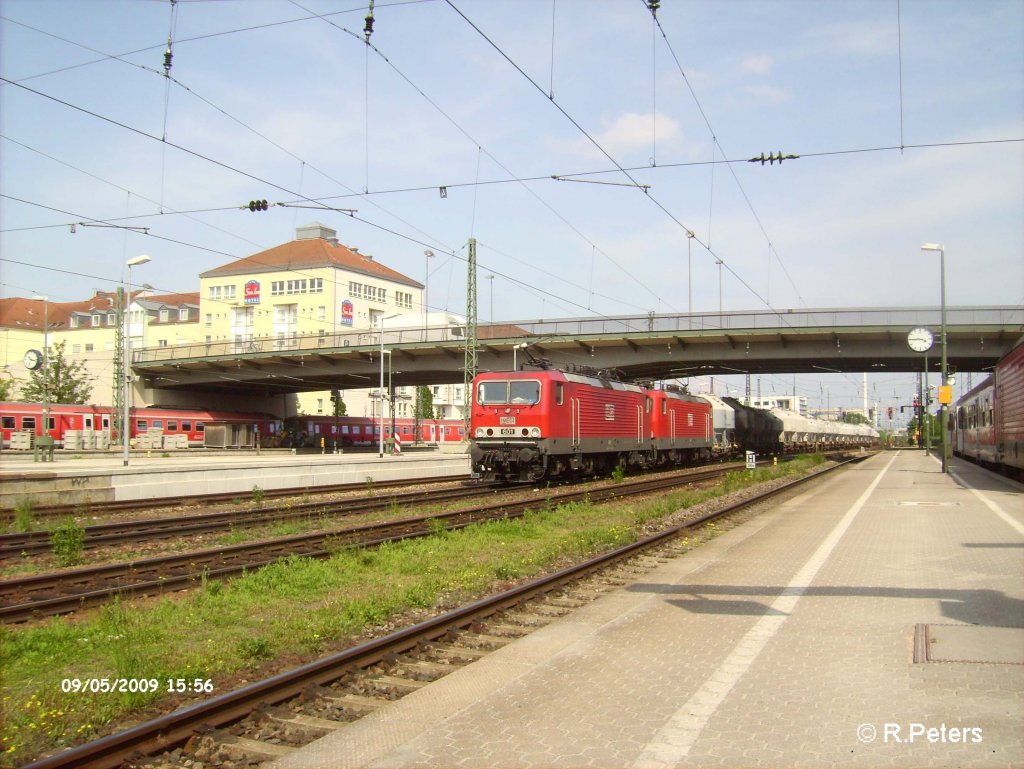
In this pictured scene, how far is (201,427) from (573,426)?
3875cm

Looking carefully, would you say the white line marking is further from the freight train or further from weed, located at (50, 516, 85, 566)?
the freight train

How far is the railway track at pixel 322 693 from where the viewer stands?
486 cm

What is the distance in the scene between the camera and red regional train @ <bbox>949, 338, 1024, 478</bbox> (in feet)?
74.7

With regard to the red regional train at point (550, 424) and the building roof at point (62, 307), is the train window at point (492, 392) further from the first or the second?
the building roof at point (62, 307)

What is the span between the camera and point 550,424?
23.5 m

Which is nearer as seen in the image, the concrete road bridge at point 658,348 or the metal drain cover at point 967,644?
the metal drain cover at point 967,644

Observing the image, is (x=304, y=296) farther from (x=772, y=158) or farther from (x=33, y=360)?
(x=772, y=158)

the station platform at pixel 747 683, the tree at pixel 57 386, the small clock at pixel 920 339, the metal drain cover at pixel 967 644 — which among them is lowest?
the station platform at pixel 747 683

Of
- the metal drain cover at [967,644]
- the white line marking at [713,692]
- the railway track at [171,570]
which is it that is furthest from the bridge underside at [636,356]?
the metal drain cover at [967,644]

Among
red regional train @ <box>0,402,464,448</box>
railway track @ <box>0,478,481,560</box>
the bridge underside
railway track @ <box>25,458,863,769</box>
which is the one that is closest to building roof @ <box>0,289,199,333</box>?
red regional train @ <box>0,402,464,448</box>

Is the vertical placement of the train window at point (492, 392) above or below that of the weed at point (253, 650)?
above

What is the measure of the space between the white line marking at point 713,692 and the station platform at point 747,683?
16mm

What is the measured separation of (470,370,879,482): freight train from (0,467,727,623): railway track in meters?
6.88

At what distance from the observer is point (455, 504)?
2022 centimetres
